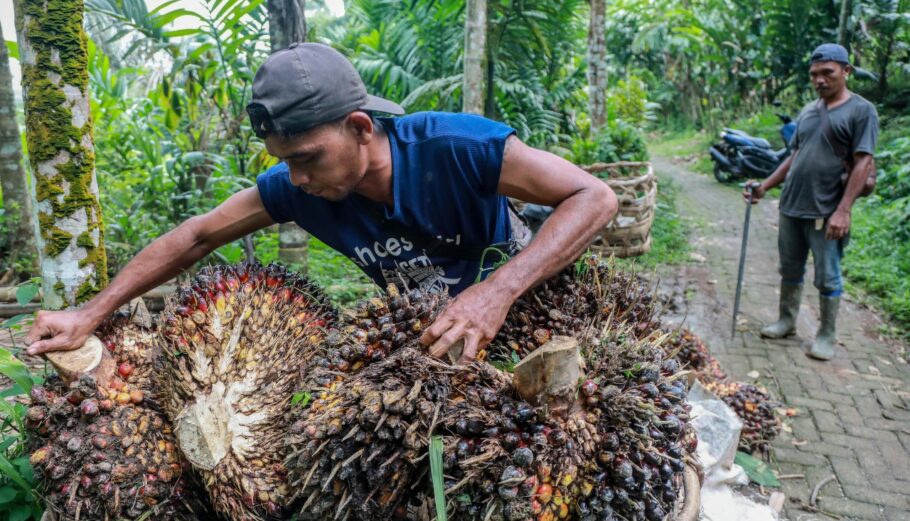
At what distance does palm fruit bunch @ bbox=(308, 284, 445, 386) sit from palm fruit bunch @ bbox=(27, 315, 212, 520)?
39 cm

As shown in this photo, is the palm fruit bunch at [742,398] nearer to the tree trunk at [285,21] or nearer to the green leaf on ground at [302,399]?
the green leaf on ground at [302,399]

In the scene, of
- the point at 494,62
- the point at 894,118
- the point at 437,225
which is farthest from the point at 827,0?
the point at 437,225

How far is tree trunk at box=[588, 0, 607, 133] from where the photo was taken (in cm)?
779

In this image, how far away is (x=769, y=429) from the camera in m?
3.17

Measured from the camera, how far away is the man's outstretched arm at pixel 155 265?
63.0 inches

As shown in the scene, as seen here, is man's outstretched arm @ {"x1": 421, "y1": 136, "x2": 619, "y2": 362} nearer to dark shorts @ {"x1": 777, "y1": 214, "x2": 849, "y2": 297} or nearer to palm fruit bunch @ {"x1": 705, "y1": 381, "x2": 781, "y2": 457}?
palm fruit bunch @ {"x1": 705, "y1": 381, "x2": 781, "y2": 457}

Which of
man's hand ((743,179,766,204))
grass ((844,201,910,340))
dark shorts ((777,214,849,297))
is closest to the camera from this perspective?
dark shorts ((777,214,849,297))

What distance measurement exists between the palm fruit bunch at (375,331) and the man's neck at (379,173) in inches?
21.2

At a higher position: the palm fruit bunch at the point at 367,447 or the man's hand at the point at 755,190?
the palm fruit bunch at the point at 367,447

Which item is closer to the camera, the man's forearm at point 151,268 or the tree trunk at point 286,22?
the man's forearm at point 151,268

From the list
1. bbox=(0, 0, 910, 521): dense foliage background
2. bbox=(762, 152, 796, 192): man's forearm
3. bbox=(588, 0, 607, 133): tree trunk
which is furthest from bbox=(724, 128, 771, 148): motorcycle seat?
bbox=(762, 152, 796, 192): man's forearm

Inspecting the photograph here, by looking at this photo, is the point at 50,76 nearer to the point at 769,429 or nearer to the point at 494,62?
the point at 769,429

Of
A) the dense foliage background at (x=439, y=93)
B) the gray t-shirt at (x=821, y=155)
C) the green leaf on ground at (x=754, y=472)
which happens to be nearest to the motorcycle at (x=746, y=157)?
the dense foliage background at (x=439, y=93)

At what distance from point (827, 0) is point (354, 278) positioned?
11004 mm
